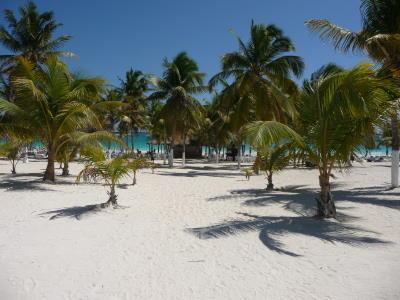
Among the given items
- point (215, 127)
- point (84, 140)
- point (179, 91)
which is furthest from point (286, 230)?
point (215, 127)

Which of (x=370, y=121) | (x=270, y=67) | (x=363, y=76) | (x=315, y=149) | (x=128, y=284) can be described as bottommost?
(x=128, y=284)

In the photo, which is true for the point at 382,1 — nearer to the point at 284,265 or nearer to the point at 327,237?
the point at 327,237

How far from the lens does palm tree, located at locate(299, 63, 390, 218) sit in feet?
20.6

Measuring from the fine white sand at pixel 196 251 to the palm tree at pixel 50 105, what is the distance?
158 inches

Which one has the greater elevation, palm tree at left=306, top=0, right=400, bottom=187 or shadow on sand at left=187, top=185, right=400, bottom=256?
palm tree at left=306, top=0, right=400, bottom=187

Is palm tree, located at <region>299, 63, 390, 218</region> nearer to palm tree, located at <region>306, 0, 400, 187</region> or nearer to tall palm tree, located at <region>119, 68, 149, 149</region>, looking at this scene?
palm tree, located at <region>306, 0, 400, 187</region>

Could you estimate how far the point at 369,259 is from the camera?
495 cm

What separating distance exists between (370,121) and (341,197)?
4132 mm

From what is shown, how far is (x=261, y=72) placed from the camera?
19.4 m

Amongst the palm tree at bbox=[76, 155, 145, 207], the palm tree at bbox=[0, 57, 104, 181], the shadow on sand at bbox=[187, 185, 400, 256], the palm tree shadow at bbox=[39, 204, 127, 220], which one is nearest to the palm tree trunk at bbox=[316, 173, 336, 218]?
the shadow on sand at bbox=[187, 185, 400, 256]

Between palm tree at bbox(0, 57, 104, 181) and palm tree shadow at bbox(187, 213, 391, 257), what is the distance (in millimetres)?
7564

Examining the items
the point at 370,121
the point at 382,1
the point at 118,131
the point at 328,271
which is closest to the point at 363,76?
the point at 370,121

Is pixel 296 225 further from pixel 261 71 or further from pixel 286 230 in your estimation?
pixel 261 71

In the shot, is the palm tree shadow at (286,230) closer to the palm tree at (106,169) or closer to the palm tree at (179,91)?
the palm tree at (106,169)
